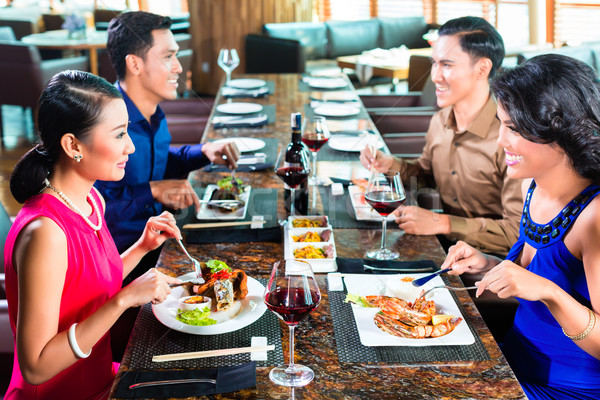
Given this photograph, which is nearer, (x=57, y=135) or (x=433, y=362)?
(x=433, y=362)

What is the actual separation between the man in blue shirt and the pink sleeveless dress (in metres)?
0.64

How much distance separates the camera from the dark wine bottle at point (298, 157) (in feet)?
5.87

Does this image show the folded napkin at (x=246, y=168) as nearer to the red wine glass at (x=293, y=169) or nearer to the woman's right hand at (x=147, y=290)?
the red wine glass at (x=293, y=169)

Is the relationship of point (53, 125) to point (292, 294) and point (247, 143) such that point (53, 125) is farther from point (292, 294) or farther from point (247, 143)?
point (247, 143)

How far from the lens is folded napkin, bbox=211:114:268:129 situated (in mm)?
2920

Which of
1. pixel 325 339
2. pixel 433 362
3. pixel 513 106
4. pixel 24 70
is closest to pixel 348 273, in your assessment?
pixel 325 339

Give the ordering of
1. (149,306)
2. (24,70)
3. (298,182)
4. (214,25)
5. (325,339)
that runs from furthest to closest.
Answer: (214,25)
(24,70)
(298,182)
(149,306)
(325,339)

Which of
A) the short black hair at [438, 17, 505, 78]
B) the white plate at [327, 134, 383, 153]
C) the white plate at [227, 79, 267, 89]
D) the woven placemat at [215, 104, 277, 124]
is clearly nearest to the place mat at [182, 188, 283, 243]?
the white plate at [327, 134, 383, 153]

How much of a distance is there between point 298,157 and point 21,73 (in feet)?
13.4

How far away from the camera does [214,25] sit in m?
6.64

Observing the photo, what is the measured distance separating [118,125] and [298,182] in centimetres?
59

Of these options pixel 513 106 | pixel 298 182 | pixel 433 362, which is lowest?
pixel 433 362

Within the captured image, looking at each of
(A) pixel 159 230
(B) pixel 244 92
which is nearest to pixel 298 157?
(A) pixel 159 230

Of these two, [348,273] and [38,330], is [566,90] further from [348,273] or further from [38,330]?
[38,330]
